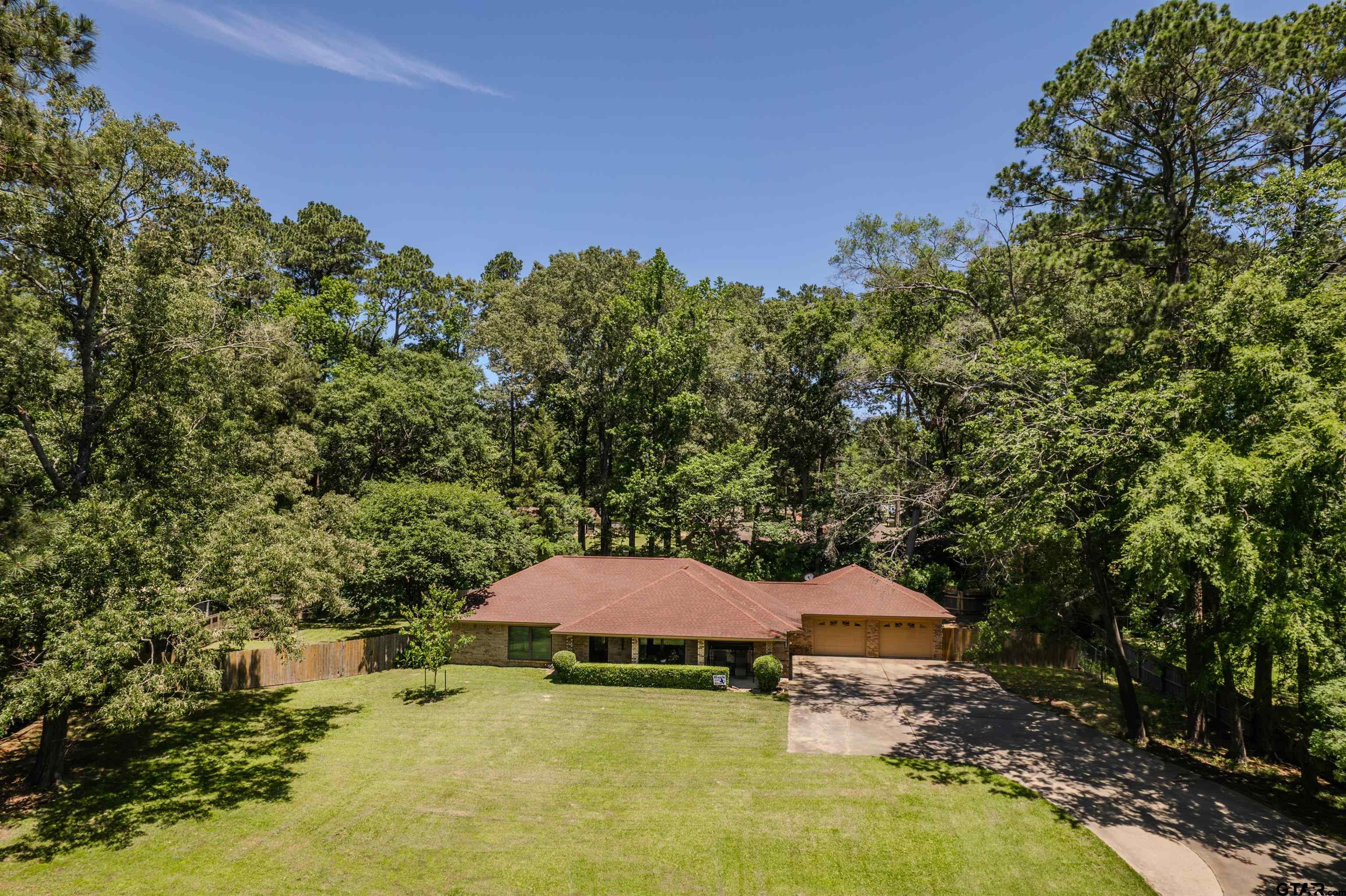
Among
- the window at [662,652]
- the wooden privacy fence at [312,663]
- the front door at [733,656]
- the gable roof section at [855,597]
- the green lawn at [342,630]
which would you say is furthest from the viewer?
the green lawn at [342,630]

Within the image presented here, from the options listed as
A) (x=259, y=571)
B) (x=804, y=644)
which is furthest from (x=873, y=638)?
(x=259, y=571)

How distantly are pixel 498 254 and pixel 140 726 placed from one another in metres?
62.3

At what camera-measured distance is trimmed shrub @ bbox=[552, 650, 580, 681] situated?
23.5 meters

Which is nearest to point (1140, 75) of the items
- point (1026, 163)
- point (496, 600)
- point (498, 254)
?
point (1026, 163)

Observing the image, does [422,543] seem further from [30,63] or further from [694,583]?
[30,63]

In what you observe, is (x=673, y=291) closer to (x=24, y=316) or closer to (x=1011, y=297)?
(x=1011, y=297)

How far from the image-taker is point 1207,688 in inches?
602

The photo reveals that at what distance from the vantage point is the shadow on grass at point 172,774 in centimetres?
1342

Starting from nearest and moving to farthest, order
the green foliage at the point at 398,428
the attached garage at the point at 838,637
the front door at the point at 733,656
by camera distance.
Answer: the front door at the point at 733,656 → the attached garage at the point at 838,637 → the green foliage at the point at 398,428

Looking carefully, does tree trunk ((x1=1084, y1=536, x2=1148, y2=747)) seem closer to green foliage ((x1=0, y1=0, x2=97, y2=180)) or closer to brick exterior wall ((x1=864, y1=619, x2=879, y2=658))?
brick exterior wall ((x1=864, y1=619, x2=879, y2=658))

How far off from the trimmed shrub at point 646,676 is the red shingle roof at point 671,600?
4.16 feet

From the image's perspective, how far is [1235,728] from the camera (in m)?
16.4

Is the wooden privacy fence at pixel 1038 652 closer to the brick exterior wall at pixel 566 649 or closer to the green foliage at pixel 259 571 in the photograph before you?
the brick exterior wall at pixel 566 649

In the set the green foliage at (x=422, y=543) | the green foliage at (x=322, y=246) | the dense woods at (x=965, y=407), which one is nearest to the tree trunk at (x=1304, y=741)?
the dense woods at (x=965, y=407)
